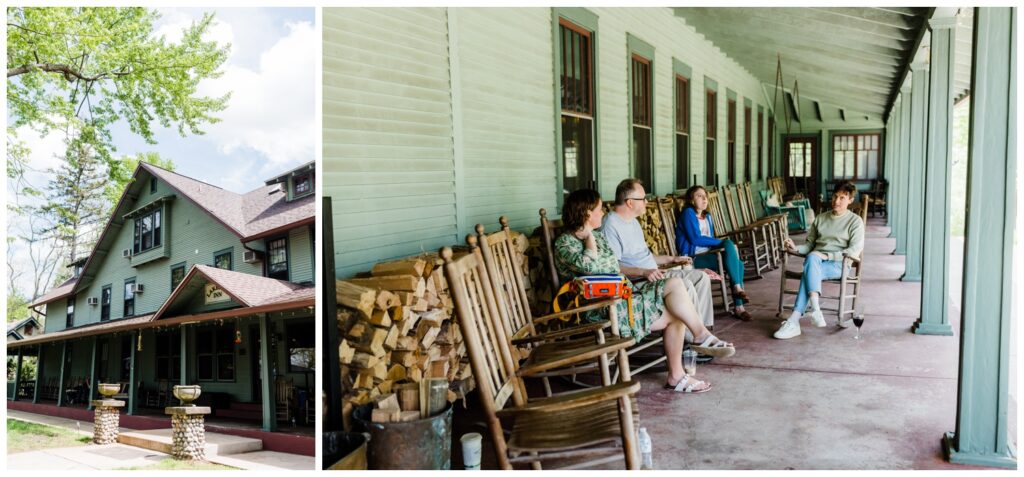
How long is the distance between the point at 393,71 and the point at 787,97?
61.6 ft

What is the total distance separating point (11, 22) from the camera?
270 cm

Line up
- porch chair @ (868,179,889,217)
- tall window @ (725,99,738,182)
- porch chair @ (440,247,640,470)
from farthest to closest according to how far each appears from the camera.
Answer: porch chair @ (868,179,889,217) < tall window @ (725,99,738,182) < porch chair @ (440,247,640,470)

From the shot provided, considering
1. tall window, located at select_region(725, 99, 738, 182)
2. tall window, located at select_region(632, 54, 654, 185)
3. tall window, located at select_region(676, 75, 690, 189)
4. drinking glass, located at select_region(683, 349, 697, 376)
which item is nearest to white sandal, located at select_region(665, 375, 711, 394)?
drinking glass, located at select_region(683, 349, 697, 376)

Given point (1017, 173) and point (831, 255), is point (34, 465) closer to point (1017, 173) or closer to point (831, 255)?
point (1017, 173)

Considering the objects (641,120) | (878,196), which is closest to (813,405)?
(641,120)

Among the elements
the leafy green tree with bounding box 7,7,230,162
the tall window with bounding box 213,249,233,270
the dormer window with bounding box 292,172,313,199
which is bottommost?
the tall window with bounding box 213,249,233,270

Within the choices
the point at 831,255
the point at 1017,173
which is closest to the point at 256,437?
the point at 1017,173

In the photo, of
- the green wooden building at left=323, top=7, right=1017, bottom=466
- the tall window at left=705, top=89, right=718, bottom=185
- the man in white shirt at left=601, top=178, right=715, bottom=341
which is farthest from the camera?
the tall window at left=705, top=89, right=718, bottom=185

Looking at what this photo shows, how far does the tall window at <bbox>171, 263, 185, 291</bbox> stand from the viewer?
2.71 m

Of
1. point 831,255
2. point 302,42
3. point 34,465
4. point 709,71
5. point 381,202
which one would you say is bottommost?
point 34,465

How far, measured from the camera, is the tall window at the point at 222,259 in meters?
2.70

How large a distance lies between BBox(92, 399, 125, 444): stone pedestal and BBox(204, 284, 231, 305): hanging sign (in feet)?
1.59

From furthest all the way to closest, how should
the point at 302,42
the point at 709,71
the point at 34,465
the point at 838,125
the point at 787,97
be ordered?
the point at 838,125, the point at 787,97, the point at 709,71, the point at 302,42, the point at 34,465

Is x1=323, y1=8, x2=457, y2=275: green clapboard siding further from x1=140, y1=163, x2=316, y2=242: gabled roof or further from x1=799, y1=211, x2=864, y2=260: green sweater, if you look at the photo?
x1=799, y1=211, x2=864, y2=260: green sweater
